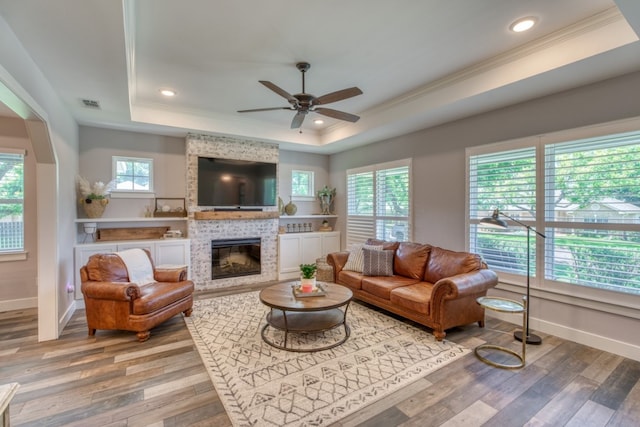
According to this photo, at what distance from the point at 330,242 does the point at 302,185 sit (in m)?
1.47

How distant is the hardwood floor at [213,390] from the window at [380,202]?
2.54 meters

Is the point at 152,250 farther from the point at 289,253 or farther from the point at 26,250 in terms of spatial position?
the point at 289,253

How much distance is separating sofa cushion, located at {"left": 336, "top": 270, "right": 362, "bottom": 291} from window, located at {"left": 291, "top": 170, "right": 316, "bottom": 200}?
2.56 metres

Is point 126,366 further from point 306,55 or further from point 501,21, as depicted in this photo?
point 501,21

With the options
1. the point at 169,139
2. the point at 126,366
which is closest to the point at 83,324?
the point at 126,366

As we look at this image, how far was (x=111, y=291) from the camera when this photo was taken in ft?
10.8

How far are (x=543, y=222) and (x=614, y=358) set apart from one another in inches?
58.4

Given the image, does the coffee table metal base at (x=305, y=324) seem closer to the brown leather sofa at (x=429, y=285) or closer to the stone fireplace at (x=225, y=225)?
the brown leather sofa at (x=429, y=285)

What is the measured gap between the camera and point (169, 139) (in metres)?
5.50

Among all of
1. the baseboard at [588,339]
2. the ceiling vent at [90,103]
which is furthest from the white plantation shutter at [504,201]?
A: the ceiling vent at [90,103]

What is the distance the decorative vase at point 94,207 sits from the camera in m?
4.60

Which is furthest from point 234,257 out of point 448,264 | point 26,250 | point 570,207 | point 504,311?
point 570,207

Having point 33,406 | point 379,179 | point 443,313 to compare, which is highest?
point 379,179

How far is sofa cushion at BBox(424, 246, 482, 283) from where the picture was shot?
12.4ft
